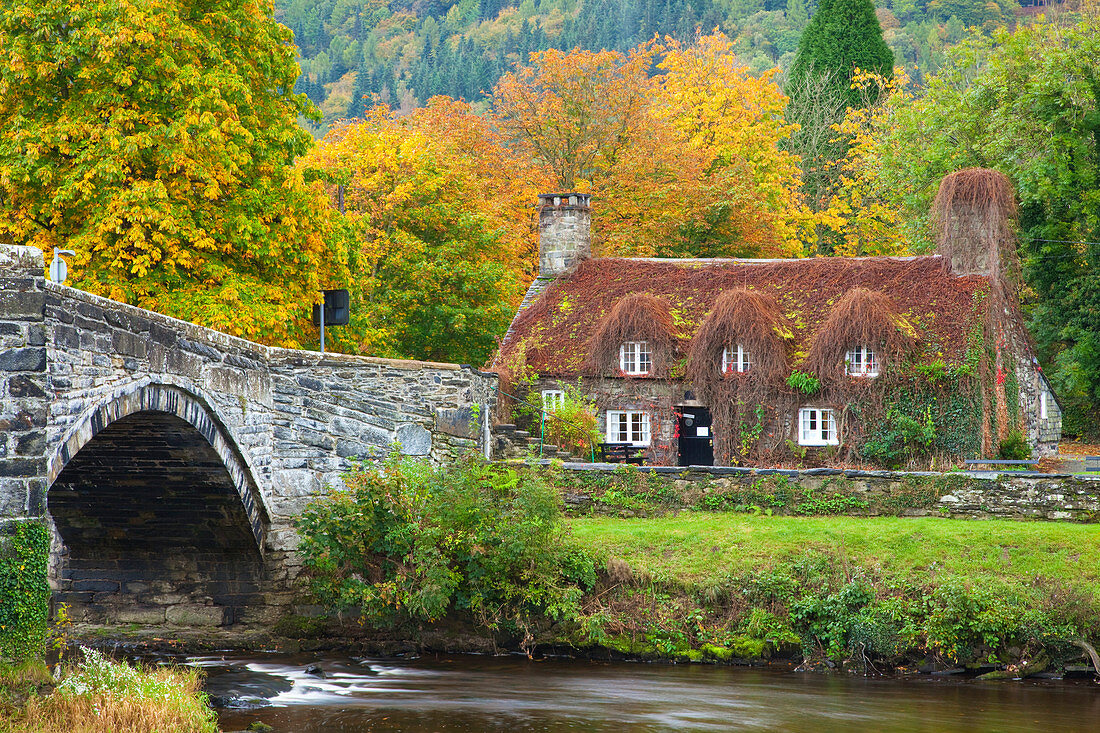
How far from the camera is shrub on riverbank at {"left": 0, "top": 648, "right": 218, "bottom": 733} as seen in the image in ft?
34.4

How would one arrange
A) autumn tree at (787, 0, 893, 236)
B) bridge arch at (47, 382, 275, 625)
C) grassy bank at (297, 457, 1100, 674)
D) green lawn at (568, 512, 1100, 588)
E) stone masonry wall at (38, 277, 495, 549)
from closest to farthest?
stone masonry wall at (38, 277, 495, 549)
bridge arch at (47, 382, 275, 625)
grassy bank at (297, 457, 1100, 674)
green lawn at (568, 512, 1100, 588)
autumn tree at (787, 0, 893, 236)

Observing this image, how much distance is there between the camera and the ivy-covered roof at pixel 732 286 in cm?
2631

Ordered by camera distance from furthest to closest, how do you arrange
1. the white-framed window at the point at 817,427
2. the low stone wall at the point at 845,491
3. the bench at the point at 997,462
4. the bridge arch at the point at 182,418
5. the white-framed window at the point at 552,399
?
the white-framed window at the point at 817,427
the white-framed window at the point at 552,399
the bench at the point at 997,462
the low stone wall at the point at 845,491
the bridge arch at the point at 182,418

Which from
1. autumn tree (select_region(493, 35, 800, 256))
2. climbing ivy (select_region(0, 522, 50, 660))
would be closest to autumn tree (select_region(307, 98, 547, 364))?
autumn tree (select_region(493, 35, 800, 256))

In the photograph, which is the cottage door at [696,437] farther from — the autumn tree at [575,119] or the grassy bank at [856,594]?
the autumn tree at [575,119]

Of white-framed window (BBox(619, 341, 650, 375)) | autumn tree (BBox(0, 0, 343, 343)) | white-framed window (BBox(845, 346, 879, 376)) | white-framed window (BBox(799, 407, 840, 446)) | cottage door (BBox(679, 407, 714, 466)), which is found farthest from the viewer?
white-framed window (BBox(619, 341, 650, 375))

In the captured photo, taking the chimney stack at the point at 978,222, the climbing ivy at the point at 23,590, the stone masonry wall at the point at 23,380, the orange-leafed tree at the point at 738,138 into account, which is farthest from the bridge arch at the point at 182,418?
the orange-leafed tree at the point at 738,138

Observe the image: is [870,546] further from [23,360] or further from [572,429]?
[23,360]

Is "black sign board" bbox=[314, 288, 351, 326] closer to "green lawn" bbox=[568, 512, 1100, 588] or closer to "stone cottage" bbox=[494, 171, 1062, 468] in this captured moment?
"green lawn" bbox=[568, 512, 1100, 588]

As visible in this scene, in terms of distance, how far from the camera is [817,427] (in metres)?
26.1

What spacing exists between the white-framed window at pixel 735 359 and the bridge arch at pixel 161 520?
12675 millimetres

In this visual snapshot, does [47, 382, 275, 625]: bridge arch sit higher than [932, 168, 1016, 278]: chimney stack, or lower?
lower

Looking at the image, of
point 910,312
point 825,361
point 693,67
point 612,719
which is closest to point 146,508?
point 612,719

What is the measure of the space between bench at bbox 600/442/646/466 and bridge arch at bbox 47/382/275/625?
10.3m
